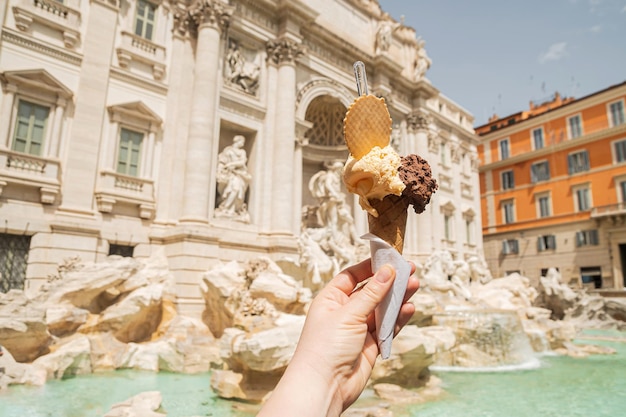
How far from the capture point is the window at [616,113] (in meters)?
23.2

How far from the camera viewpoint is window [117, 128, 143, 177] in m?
10.5

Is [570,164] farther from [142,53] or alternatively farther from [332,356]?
[332,356]

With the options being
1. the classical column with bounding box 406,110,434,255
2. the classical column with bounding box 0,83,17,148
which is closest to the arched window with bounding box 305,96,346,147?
the classical column with bounding box 406,110,434,255

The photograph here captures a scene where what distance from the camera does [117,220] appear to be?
10.1 m

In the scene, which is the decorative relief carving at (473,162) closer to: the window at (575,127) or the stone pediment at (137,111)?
the window at (575,127)

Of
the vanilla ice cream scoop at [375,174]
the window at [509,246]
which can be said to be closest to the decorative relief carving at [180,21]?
the vanilla ice cream scoop at [375,174]

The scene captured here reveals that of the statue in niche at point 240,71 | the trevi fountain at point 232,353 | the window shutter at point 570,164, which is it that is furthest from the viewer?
the window shutter at point 570,164

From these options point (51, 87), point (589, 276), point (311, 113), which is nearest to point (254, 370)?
point (51, 87)

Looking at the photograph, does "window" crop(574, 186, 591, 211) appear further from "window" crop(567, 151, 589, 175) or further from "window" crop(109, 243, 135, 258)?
"window" crop(109, 243, 135, 258)

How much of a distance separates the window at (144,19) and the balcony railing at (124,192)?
162 inches

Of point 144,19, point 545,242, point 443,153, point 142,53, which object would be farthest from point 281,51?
point 545,242

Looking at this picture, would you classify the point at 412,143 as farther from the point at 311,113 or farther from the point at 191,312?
the point at 191,312

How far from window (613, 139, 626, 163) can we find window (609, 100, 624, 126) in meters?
1.07

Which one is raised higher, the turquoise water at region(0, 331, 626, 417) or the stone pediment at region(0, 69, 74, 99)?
the stone pediment at region(0, 69, 74, 99)
